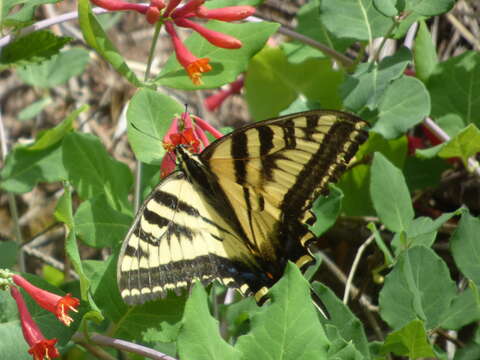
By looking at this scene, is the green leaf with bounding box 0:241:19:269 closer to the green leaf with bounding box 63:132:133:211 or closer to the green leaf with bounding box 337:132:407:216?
the green leaf with bounding box 63:132:133:211

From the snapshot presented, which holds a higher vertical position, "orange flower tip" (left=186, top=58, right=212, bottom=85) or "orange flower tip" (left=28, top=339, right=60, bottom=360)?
"orange flower tip" (left=186, top=58, right=212, bottom=85)

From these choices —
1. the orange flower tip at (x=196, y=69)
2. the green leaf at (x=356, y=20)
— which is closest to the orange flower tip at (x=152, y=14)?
the orange flower tip at (x=196, y=69)

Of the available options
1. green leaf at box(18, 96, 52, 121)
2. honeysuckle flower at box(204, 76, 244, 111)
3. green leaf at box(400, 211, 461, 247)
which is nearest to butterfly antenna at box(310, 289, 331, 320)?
green leaf at box(400, 211, 461, 247)

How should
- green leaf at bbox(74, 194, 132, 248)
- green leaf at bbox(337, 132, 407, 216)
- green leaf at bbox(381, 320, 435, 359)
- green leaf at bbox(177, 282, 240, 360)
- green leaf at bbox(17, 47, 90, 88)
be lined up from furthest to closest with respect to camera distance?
green leaf at bbox(17, 47, 90, 88), green leaf at bbox(337, 132, 407, 216), green leaf at bbox(74, 194, 132, 248), green leaf at bbox(381, 320, 435, 359), green leaf at bbox(177, 282, 240, 360)

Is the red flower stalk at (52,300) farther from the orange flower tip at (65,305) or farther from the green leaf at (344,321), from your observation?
the green leaf at (344,321)

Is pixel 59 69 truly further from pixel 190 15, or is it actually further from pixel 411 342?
pixel 411 342

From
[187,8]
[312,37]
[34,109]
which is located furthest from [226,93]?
[187,8]

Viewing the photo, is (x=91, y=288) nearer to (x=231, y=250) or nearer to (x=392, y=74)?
(x=231, y=250)
